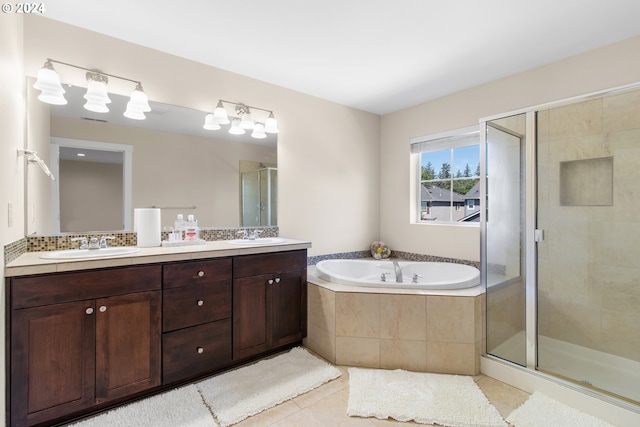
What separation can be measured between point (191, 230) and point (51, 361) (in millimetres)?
1107

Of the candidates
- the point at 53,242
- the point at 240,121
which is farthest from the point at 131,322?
the point at 240,121

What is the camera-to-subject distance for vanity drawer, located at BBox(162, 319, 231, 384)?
187 cm

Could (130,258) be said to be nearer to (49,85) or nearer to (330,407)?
(49,85)

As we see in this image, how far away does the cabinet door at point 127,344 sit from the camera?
5.40 feet

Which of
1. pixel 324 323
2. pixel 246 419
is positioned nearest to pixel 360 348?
pixel 324 323

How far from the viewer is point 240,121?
270cm

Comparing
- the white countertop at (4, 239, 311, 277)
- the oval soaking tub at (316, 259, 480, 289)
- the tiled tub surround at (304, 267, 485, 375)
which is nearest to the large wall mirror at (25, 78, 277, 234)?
the white countertop at (4, 239, 311, 277)

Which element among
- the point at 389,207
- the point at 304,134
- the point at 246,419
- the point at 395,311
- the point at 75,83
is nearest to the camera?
the point at 246,419

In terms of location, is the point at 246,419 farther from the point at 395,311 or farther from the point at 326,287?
the point at 395,311

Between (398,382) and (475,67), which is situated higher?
(475,67)

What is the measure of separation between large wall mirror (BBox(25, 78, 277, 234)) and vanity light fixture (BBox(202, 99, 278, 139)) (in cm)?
6

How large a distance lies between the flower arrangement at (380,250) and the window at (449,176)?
1.65ft

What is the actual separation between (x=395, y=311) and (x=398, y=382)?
0.46m

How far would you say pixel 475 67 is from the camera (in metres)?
2.49
